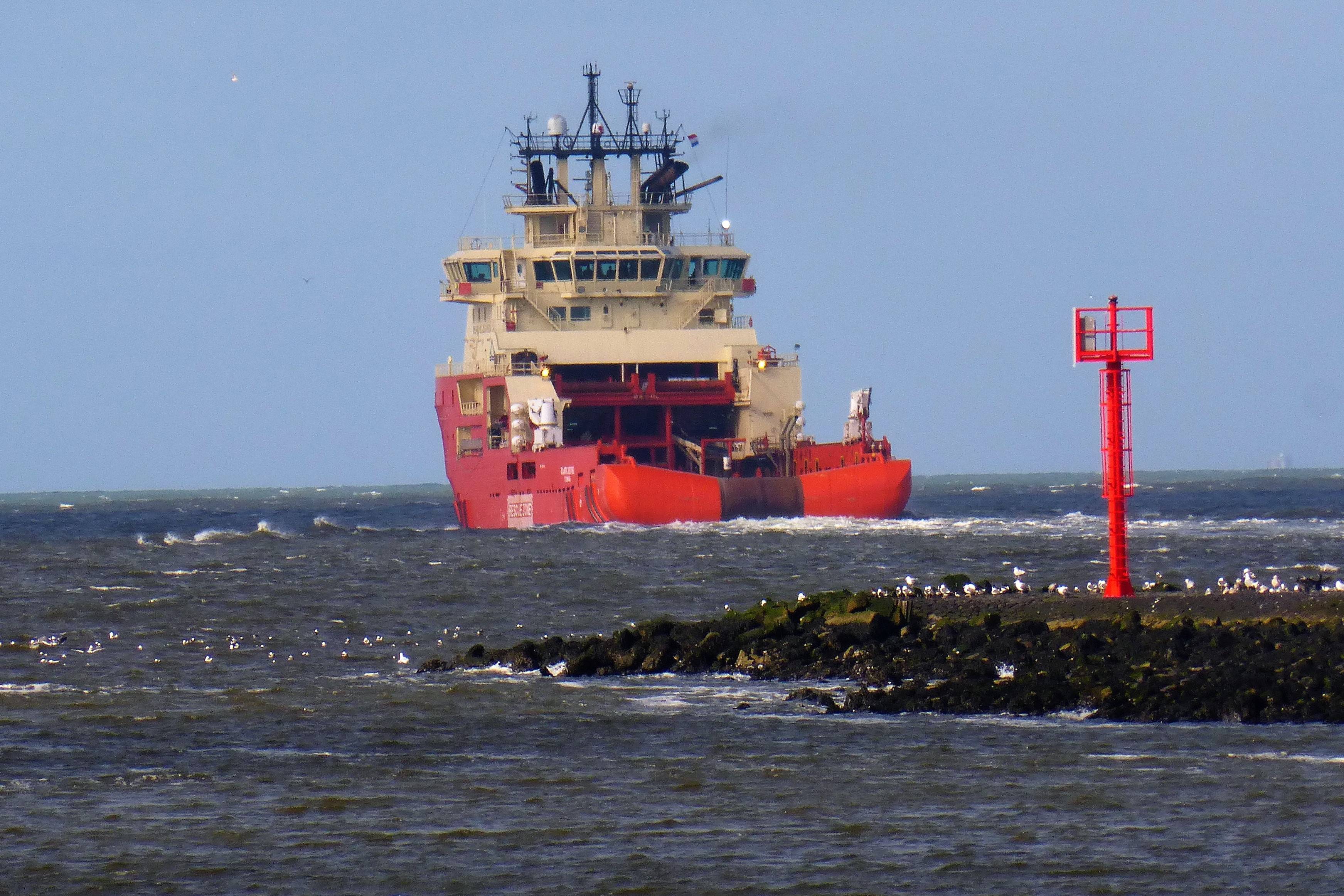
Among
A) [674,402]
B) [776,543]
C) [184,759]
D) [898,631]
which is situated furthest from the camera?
[674,402]

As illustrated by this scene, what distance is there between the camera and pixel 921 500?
83938mm

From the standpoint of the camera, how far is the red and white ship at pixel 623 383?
42.8m

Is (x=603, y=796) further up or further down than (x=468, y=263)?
further down

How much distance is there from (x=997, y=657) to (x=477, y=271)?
Result: 3397cm

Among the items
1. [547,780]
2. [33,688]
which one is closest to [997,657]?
[547,780]

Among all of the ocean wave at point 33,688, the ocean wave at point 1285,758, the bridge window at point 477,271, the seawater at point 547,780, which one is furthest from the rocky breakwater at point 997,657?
the bridge window at point 477,271

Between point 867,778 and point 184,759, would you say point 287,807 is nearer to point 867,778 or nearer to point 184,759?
point 184,759

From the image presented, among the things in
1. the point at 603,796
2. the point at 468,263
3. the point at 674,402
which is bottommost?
the point at 603,796

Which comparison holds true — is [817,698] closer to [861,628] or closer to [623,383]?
[861,628]

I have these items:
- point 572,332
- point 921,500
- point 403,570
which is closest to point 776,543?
point 403,570

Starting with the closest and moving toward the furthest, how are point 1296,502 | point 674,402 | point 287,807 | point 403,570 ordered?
point 287,807 < point 403,570 < point 674,402 < point 1296,502

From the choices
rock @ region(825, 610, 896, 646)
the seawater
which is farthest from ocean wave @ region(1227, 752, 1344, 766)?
rock @ region(825, 610, 896, 646)

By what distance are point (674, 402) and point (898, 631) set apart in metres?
25.2

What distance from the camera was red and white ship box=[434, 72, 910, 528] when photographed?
42750 mm
